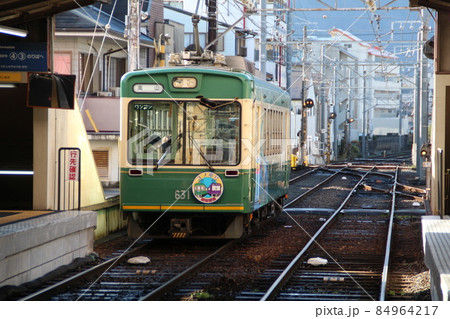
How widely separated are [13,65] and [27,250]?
3.30 metres

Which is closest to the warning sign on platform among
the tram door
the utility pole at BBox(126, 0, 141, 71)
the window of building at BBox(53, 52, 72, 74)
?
the tram door

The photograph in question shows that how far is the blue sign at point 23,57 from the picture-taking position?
36.1 feet

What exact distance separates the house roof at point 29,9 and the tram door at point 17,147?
97 centimetres

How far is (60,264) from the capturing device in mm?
9773

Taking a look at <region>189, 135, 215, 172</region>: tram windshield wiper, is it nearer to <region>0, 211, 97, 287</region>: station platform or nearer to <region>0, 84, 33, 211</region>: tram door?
<region>0, 211, 97, 287</region>: station platform

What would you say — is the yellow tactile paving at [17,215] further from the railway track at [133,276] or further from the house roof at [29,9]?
the house roof at [29,9]

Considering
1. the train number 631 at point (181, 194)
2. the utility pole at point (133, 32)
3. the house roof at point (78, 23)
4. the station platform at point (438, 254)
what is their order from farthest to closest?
the house roof at point (78, 23) < the utility pole at point (133, 32) < the train number 631 at point (181, 194) < the station platform at point (438, 254)

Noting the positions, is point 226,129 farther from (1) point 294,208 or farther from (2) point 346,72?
(2) point 346,72

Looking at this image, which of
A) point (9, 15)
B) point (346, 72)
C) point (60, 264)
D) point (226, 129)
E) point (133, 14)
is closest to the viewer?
point (60, 264)

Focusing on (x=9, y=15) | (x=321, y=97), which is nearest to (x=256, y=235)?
(x=9, y=15)

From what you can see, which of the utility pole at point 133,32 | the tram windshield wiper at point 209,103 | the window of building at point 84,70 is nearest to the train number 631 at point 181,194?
the tram windshield wiper at point 209,103

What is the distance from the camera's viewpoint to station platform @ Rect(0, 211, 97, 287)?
832cm

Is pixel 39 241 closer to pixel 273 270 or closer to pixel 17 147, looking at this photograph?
pixel 17 147

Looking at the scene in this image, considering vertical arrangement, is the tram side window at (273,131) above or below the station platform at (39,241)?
above
